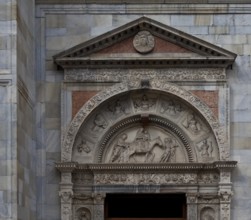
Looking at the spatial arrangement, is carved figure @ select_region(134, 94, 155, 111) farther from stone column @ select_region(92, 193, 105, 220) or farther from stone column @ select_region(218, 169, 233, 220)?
stone column @ select_region(218, 169, 233, 220)

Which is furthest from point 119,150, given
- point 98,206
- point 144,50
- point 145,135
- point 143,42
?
point 143,42

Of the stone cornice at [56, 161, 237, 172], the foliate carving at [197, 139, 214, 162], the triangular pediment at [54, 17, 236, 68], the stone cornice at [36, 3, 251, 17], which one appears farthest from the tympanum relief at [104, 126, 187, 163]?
the stone cornice at [36, 3, 251, 17]

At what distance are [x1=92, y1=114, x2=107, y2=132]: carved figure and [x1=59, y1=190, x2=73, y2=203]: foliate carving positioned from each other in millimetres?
1368

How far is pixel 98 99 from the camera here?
18.3 m

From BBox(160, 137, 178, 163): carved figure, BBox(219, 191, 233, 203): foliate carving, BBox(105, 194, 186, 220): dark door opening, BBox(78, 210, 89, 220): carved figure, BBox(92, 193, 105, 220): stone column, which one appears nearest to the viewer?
BBox(219, 191, 233, 203): foliate carving

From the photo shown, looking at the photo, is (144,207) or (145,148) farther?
(144,207)

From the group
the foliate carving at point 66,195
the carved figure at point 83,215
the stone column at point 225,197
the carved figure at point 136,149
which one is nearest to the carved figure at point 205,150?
the stone column at point 225,197

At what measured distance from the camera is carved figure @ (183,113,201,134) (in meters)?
18.4

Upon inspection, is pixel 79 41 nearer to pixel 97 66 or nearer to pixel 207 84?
pixel 97 66

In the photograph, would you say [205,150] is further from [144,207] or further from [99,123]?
[99,123]

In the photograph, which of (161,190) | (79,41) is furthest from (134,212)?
(79,41)

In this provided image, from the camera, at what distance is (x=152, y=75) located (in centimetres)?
1842

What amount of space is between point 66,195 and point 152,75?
9.53 ft

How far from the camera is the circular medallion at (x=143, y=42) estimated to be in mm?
18469
